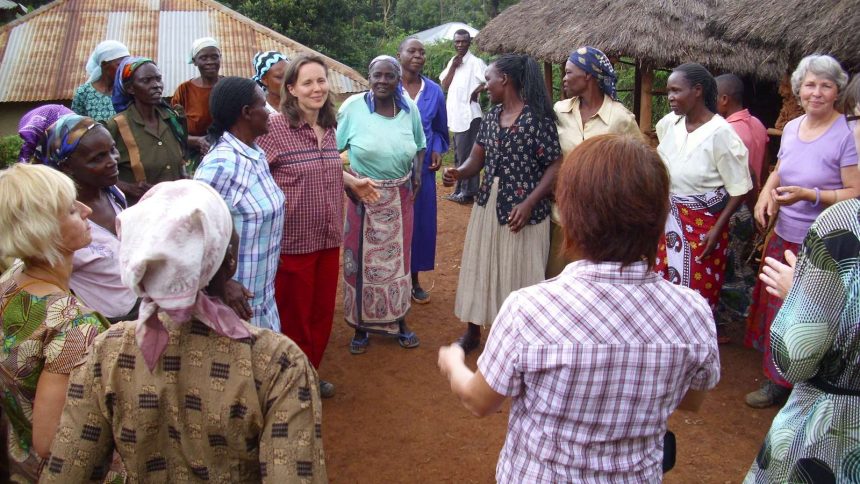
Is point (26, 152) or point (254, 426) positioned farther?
point (26, 152)

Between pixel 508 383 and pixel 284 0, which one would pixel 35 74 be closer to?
pixel 284 0

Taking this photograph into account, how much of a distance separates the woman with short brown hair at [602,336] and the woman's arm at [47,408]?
1.10 m

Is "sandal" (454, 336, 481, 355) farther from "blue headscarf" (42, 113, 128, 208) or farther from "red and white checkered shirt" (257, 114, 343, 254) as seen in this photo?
"blue headscarf" (42, 113, 128, 208)

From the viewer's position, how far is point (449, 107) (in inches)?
364

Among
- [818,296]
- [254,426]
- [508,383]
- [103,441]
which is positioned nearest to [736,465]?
[818,296]

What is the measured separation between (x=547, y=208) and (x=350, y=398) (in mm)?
1670

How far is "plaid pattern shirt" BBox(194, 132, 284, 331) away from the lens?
285 centimetres

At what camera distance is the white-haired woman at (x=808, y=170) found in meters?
3.57

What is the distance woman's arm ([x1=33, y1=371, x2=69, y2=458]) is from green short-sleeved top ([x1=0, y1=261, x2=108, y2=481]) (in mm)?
28

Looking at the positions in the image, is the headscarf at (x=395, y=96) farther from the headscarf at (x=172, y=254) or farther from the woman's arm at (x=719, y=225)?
the headscarf at (x=172, y=254)

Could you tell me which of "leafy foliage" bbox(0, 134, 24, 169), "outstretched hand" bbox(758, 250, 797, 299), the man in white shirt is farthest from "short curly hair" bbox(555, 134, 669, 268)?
"leafy foliage" bbox(0, 134, 24, 169)

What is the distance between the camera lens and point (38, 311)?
1.85 meters

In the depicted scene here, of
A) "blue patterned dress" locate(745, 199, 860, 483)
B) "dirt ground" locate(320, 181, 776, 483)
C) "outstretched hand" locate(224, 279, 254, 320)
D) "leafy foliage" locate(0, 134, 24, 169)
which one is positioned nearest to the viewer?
"blue patterned dress" locate(745, 199, 860, 483)

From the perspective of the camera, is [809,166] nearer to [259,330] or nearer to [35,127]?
[259,330]
